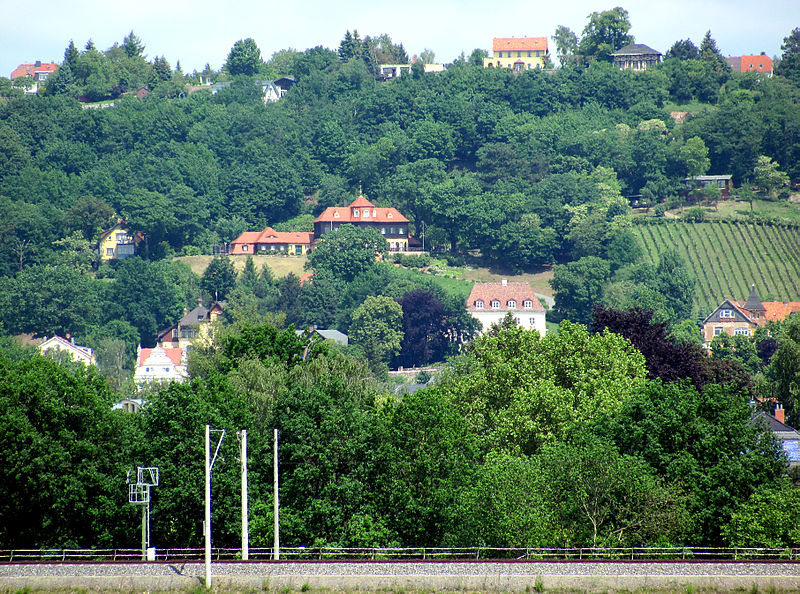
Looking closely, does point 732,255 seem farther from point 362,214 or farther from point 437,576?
point 437,576

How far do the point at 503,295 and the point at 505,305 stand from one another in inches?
61.9

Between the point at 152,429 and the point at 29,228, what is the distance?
141 metres

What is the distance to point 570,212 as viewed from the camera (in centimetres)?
18075

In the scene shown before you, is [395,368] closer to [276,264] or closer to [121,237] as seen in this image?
[276,264]

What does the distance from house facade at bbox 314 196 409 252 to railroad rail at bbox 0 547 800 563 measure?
129 m

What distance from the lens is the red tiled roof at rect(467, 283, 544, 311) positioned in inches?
6122

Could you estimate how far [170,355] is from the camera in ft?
520

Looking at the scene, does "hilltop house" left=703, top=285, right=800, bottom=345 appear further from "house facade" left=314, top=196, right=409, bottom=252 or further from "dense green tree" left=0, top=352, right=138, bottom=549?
"dense green tree" left=0, top=352, right=138, bottom=549

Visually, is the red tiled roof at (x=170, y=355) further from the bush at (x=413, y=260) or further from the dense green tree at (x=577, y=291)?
the dense green tree at (x=577, y=291)

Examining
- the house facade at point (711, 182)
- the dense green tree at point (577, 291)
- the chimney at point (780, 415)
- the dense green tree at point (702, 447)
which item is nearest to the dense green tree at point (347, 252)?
the dense green tree at point (577, 291)

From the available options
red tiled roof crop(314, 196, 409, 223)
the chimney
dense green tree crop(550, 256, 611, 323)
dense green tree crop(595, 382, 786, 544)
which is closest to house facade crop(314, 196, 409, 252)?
red tiled roof crop(314, 196, 409, 223)

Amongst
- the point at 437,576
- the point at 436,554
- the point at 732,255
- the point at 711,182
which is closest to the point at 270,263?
the point at 732,255

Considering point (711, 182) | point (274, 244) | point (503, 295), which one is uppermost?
point (711, 182)

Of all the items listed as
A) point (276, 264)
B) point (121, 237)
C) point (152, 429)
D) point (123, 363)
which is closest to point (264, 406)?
point (152, 429)
